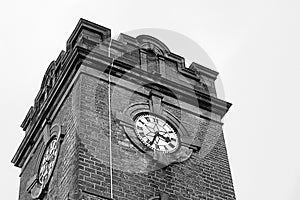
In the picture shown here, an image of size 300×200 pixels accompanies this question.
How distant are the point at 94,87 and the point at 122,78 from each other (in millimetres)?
1149

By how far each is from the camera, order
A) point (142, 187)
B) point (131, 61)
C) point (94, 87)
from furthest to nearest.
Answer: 1. point (131, 61)
2. point (94, 87)
3. point (142, 187)

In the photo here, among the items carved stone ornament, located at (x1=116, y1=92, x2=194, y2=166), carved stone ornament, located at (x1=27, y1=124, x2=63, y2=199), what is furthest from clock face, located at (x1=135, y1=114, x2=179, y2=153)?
carved stone ornament, located at (x1=27, y1=124, x2=63, y2=199)

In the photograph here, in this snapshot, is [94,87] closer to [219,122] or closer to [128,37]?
[128,37]

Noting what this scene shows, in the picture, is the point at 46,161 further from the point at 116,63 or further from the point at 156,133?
the point at 116,63

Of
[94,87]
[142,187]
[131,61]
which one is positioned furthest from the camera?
[131,61]

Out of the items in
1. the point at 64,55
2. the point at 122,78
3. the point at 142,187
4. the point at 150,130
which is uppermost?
the point at 64,55

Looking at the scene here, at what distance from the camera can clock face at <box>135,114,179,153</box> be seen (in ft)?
70.0

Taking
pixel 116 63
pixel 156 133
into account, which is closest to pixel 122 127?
pixel 156 133

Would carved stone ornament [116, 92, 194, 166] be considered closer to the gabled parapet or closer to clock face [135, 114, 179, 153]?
clock face [135, 114, 179, 153]

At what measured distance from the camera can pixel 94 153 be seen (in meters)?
19.8

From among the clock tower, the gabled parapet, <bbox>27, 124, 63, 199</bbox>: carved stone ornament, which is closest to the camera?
the clock tower

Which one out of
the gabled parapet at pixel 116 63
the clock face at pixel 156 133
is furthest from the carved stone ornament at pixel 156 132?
the gabled parapet at pixel 116 63

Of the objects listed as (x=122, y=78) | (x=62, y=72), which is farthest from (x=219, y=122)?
(x=62, y=72)

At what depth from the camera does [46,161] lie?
71.8ft
